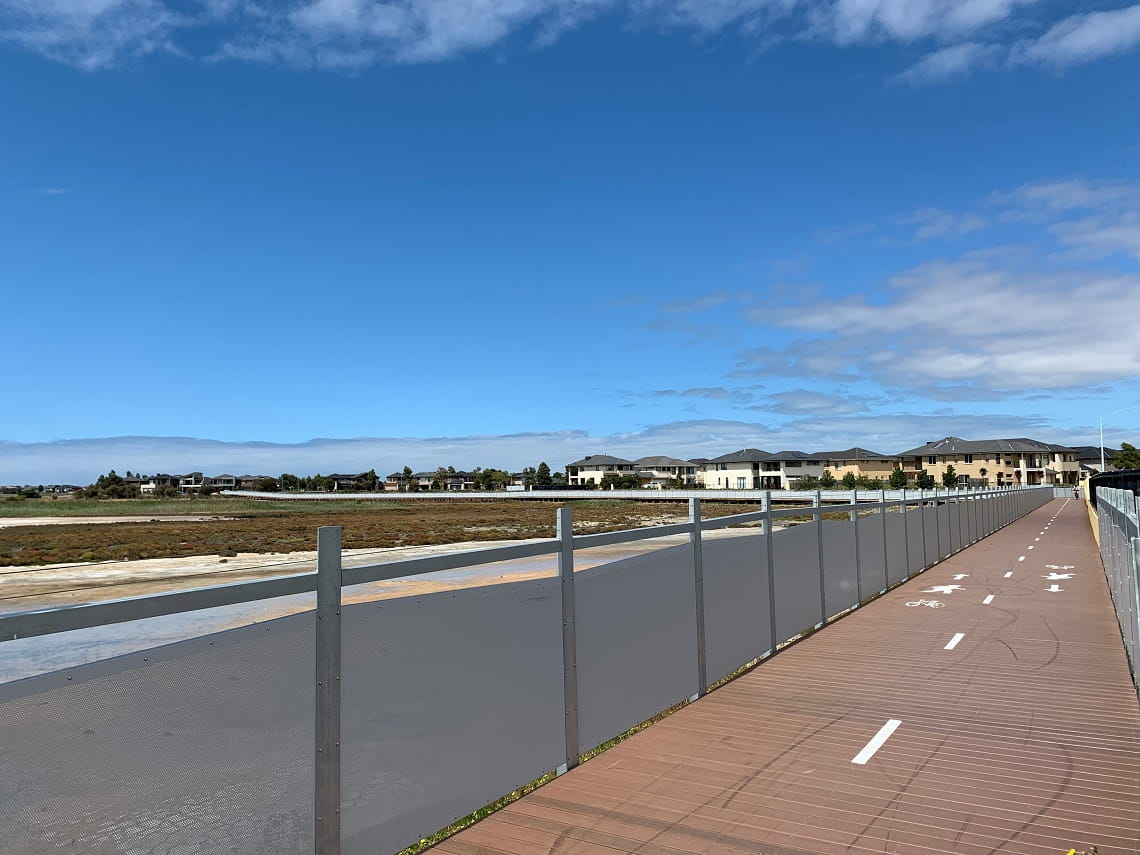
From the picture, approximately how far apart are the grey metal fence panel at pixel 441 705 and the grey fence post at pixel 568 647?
0.12 m

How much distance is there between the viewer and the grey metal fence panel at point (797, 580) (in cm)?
1073

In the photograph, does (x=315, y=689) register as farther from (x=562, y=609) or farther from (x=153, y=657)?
(x=562, y=609)

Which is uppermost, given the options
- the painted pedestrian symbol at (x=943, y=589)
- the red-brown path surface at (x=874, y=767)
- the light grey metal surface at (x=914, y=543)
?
the light grey metal surface at (x=914, y=543)

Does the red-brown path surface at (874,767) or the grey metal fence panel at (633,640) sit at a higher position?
the grey metal fence panel at (633,640)

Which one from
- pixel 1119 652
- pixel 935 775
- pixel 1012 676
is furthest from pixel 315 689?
pixel 1119 652

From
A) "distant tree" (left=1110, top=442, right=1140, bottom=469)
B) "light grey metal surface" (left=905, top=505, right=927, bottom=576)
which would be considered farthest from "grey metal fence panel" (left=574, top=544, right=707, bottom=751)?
"distant tree" (left=1110, top=442, right=1140, bottom=469)

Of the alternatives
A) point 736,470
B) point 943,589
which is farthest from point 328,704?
point 736,470

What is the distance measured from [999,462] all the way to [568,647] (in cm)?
15250

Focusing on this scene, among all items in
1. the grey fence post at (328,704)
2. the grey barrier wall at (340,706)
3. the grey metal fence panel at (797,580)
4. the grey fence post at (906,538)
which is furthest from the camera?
the grey fence post at (906,538)

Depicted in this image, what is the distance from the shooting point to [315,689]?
13.3 ft

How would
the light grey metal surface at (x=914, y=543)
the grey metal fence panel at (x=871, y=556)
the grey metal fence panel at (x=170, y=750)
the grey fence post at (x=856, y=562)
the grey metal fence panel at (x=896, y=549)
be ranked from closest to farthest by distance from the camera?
the grey metal fence panel at (x=170, y=750) → the grey fence post at (x=856, y=562) → the grey metal fence panel at (x=871, y=556) → the grey metal fence panel at (x=896, y=549) → the light grey metal surface at (x=914, y=543)

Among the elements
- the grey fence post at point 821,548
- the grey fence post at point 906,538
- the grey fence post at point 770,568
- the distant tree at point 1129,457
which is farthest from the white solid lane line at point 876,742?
the distant tree at point 1129,457

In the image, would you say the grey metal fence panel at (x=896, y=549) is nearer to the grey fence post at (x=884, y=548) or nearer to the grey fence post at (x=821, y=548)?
the grey fence post at (x=884, y=548)

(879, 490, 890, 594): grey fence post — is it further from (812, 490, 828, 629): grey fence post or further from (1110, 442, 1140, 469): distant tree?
(1110, 442, 1140, 469): distant tree
